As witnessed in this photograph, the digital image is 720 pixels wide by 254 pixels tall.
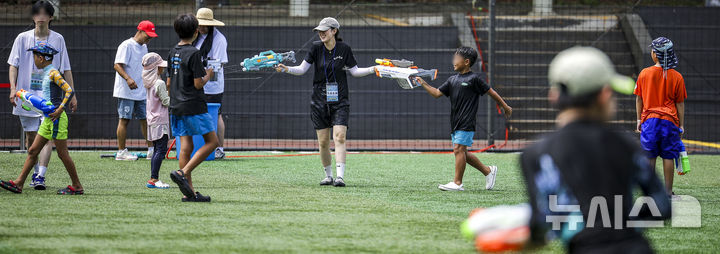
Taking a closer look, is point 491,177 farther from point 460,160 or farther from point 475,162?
point 460,160

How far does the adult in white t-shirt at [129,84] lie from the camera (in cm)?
1028

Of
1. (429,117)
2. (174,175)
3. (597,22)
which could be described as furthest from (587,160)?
(597,22)

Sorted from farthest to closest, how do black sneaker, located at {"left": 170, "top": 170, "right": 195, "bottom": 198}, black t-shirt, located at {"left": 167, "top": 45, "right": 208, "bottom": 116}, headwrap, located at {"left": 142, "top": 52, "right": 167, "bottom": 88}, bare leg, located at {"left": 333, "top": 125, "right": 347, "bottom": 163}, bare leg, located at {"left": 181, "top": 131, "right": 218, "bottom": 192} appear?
headwrap, located at {"left": 142, "top": 52, "right": 167, "bottom": 88}, bare leg, located at {"left": 333, "top": 125, "right": 347, "bottom": 163}, black t-shirt, located at {"left": 167, "top": 45, "right": 208, "bottom": 116}, bare leg, located at {"left": 181, "top": 131, "right": 218, "bottom": 192}, black sneaker, located at {"left": 170, "top": 170, "right": 195, "bottom": 198}

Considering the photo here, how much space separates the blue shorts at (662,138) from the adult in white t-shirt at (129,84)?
241 inches

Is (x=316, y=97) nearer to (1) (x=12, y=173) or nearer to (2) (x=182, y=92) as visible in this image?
(2) (x=182, y=92)

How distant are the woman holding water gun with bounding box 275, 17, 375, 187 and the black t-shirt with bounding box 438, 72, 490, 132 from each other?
891mm

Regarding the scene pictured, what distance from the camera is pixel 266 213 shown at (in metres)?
6.08

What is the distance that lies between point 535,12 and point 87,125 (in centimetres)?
1054

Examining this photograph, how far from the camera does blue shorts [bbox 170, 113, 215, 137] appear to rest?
6788 mm

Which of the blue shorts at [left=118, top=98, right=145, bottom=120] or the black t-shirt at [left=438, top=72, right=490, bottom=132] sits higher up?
the black t-shirt at [left=438, top=72, right=490, bottom=132]

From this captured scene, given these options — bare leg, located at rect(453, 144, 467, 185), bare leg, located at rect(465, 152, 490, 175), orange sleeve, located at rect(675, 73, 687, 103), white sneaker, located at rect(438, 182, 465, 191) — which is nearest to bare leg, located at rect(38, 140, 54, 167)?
white sneaker, located at rect(438, 182, 465, 191)

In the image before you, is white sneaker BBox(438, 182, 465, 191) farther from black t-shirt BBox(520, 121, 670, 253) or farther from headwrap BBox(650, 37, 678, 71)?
black t-shirt BBox(520, 121, 670, 253)

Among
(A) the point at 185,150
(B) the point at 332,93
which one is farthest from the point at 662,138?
(A) the point at 185,150

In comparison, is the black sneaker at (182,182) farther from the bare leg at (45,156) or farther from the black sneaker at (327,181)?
the black sneaker at (327,181)
